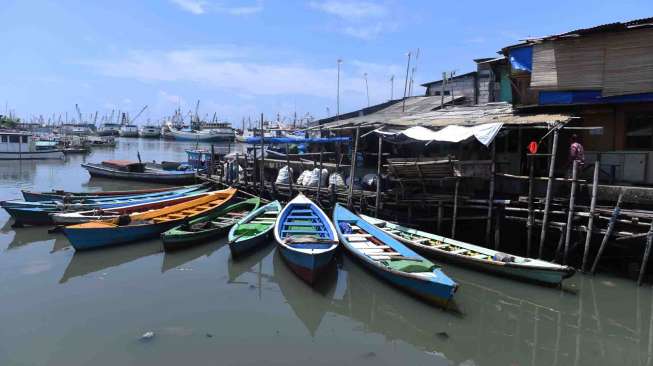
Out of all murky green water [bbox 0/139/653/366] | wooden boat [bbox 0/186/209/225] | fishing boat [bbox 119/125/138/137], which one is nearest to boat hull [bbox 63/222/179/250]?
murky green water [bbox 0/139/653/366]

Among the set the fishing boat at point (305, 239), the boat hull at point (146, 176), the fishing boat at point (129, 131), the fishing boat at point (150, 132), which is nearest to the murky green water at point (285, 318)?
the fishing boat at point (305, 239)

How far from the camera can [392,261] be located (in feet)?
35.8

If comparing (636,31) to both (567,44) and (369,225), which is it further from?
(369,225)

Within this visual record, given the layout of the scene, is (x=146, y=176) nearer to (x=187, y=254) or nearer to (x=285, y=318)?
(x=187, y=254)

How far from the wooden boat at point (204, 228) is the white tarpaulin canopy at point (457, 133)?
20.8ft

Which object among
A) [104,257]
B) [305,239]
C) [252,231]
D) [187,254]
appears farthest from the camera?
[252,231]

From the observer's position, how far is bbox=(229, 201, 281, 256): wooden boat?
12688 millimetres

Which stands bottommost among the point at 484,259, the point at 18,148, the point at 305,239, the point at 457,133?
the point at 484,259

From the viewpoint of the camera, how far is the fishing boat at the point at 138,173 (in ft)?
93.5

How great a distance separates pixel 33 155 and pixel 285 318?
40.3 meters

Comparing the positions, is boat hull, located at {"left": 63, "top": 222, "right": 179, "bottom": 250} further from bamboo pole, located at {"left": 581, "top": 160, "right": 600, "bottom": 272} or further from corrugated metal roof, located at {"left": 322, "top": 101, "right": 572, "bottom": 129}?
bamboo pole, located at {"left": 581, "top": 160, "right": 600, "bottom": 272}

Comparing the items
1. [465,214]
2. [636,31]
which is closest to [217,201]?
[465,214]

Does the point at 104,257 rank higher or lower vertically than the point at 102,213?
lower

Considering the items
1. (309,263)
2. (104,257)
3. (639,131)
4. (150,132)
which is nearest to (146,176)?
(104,257)
